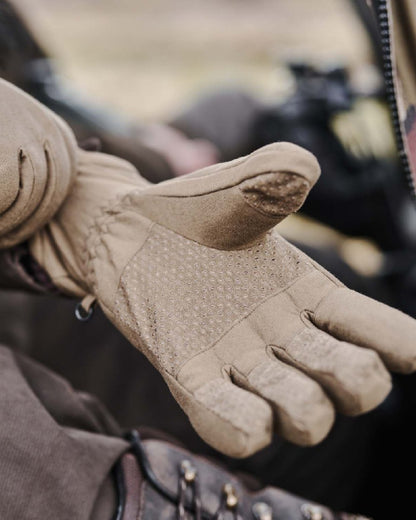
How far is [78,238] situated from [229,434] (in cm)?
24

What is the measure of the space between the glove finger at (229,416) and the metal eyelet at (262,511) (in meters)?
0.18

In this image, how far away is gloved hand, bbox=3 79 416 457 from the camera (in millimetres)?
347

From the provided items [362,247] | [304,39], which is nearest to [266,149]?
[362,247]

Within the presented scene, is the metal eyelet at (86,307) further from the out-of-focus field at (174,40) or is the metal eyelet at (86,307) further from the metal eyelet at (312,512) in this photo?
the out-of-focus field at (174,40)

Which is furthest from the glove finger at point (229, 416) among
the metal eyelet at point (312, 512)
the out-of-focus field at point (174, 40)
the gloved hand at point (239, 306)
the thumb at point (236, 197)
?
the out-of-focus field at point (174, 40)

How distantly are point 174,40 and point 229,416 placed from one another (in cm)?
294

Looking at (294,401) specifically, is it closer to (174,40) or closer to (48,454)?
(48,454)

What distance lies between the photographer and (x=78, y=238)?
1.63 ft

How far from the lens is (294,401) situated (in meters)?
0.35

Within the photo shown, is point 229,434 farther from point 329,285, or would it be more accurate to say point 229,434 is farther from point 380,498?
point 380,498

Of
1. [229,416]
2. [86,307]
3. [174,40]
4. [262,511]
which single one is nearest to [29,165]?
[86,307]

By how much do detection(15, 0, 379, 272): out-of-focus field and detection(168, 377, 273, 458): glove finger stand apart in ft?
6.13

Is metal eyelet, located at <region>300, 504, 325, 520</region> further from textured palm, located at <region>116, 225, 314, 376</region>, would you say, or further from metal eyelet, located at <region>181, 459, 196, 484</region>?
textured palm, located at <region>116, 225, 314, 376</region>

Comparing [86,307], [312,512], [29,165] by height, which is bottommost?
[312,512]
